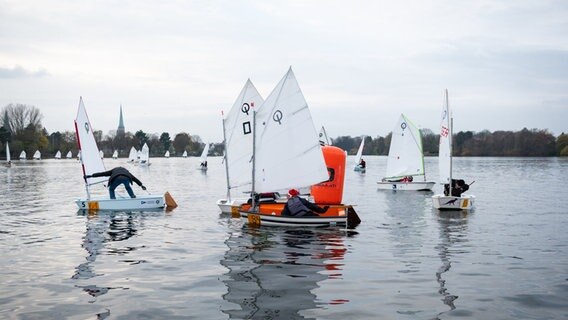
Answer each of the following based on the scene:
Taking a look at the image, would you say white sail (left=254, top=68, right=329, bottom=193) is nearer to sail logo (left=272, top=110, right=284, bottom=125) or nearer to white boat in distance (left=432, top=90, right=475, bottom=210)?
sail logo (left=272, top=110, right=284, bottom=125)

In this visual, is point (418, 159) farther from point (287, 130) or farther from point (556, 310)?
point (556, 310)

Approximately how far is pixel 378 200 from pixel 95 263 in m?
24.3

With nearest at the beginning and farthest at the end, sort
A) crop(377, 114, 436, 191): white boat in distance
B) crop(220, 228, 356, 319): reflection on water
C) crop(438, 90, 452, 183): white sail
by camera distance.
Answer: crop(220, 228, 356, 319): reflection on water < crop(438, 90, 452, 183): white sail < crop(377, 114, 436, 191): white boat in distance

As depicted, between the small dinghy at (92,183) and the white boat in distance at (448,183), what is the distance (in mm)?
14885

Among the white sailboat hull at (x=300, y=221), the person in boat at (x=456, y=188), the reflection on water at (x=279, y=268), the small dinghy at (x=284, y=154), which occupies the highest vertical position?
the small dinghy at (x=284, y=154)

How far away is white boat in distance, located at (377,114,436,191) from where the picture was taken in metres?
46.1

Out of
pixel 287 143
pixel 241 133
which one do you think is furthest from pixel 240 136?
pixel 287 143

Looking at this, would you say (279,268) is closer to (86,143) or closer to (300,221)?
(300,221)

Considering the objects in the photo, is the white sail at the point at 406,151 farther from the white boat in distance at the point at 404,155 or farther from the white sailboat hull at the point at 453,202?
the white sailboat hull at the point at 453,202

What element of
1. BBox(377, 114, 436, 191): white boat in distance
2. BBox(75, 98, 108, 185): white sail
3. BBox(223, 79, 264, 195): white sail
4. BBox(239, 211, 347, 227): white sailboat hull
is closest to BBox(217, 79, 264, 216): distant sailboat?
BBox(223, 79, 264, 195): white sail

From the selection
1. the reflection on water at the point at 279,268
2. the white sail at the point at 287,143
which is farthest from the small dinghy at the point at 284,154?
the reflection on water at the point at 279,268

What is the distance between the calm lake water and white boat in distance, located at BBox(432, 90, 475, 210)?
270 cm

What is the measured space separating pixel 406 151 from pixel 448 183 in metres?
15.8

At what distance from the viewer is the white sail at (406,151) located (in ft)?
151
